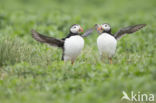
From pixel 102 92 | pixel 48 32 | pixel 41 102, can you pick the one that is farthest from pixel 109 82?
pixel 48 32

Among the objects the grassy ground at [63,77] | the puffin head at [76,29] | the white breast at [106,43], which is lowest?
the grassy ground at [63,77]

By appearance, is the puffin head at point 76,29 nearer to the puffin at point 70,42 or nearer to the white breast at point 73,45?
the puffin at point 70,42

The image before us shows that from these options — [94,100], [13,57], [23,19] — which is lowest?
[94,100]

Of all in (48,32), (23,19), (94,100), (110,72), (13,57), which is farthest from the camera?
(23,19)

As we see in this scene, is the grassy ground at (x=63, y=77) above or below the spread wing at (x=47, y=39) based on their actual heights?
below

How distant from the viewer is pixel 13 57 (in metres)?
8.27

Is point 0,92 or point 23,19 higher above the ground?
point 23,19

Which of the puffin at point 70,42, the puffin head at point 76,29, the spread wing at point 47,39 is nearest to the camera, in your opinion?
the spread wing at point 47,39

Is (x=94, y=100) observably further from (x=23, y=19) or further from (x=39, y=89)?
(x=23, y=19)

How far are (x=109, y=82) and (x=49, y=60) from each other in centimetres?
243

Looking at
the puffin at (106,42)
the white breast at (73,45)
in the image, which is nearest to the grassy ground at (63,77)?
the white breast at (73,45)

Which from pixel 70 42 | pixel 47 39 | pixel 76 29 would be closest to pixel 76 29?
pixel 76 29

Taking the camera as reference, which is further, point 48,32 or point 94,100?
point 48,32

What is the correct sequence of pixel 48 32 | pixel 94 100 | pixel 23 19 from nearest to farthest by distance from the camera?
pixel 94 100 → pixel 48 32 → pixel 23 19
